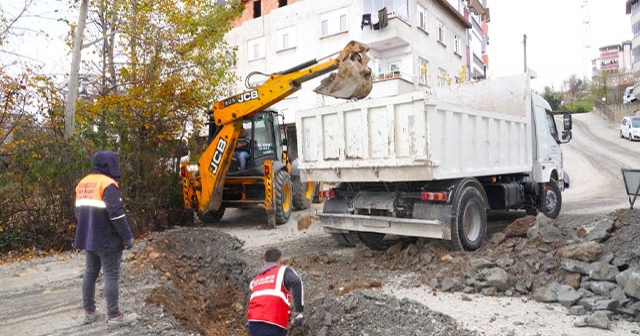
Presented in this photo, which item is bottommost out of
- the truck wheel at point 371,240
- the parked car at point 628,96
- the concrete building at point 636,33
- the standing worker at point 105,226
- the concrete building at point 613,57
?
the truck wheel at point 371,240

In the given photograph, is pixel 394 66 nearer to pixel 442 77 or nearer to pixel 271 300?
pixel 442 77

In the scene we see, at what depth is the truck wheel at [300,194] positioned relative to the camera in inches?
492

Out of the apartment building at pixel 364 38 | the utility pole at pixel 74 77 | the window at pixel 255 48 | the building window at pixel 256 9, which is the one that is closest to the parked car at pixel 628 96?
the apartment building at pixel 364 38

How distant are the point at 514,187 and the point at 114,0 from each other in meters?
9.60

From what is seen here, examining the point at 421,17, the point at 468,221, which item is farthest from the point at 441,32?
the point at 468,221

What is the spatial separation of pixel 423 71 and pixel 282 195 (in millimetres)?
14720

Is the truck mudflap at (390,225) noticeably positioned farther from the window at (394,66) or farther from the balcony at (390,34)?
the window at (394,66)

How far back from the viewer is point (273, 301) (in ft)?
12.1

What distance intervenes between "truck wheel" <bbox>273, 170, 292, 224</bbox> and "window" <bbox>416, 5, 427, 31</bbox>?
1492cm

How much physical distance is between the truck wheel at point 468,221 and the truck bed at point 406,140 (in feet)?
1.11

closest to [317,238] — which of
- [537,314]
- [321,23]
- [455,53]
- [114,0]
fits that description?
[537,314]

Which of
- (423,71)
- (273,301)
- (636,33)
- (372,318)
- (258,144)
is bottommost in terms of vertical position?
(372,318)

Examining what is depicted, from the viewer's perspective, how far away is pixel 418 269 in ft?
21.5

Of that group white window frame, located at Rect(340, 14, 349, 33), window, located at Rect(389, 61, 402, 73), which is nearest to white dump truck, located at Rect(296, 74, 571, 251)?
window, located at Rect(389, 61, 402, 73)
